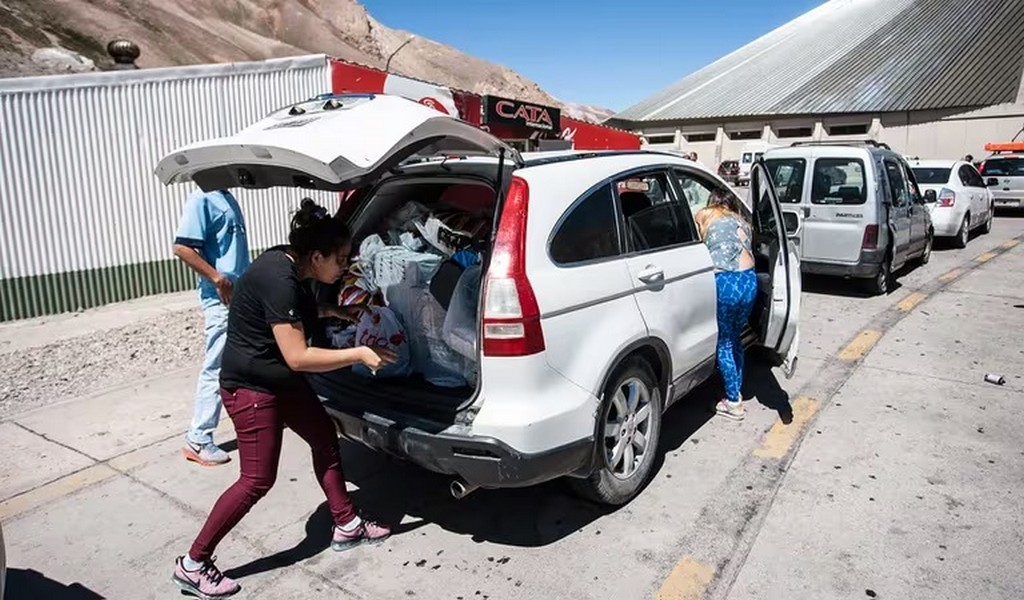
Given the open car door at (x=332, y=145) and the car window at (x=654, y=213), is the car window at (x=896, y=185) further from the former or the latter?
the open car door at (x=332, y=145)

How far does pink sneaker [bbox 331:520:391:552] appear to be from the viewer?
10.5 ft

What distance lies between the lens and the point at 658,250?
3723mm

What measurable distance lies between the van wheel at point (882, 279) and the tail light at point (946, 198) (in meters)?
4.31

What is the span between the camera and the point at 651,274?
349 cm

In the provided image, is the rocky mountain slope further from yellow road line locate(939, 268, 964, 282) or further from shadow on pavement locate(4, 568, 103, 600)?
yellow road line locate(939, 268, 964, 282)

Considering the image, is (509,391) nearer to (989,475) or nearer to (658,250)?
(658,250)

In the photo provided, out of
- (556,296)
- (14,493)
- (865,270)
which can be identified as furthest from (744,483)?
(865,270)

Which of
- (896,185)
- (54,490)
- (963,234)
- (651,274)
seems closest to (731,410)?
(651,274)

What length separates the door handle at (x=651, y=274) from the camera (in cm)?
345

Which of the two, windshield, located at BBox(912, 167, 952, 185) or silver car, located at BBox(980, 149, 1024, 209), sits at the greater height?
windshield, located at BBox(912, 167, 952, 185)

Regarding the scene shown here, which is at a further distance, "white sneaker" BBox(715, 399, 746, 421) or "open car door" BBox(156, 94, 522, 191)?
"white sneaker" BBox(715, 399, 746, 421)

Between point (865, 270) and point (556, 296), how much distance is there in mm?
6555

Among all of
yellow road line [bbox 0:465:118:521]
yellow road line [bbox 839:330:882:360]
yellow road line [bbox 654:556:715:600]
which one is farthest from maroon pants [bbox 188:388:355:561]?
yellow road line [bbox 839:330:882:360]

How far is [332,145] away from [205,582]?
6.16 ft
